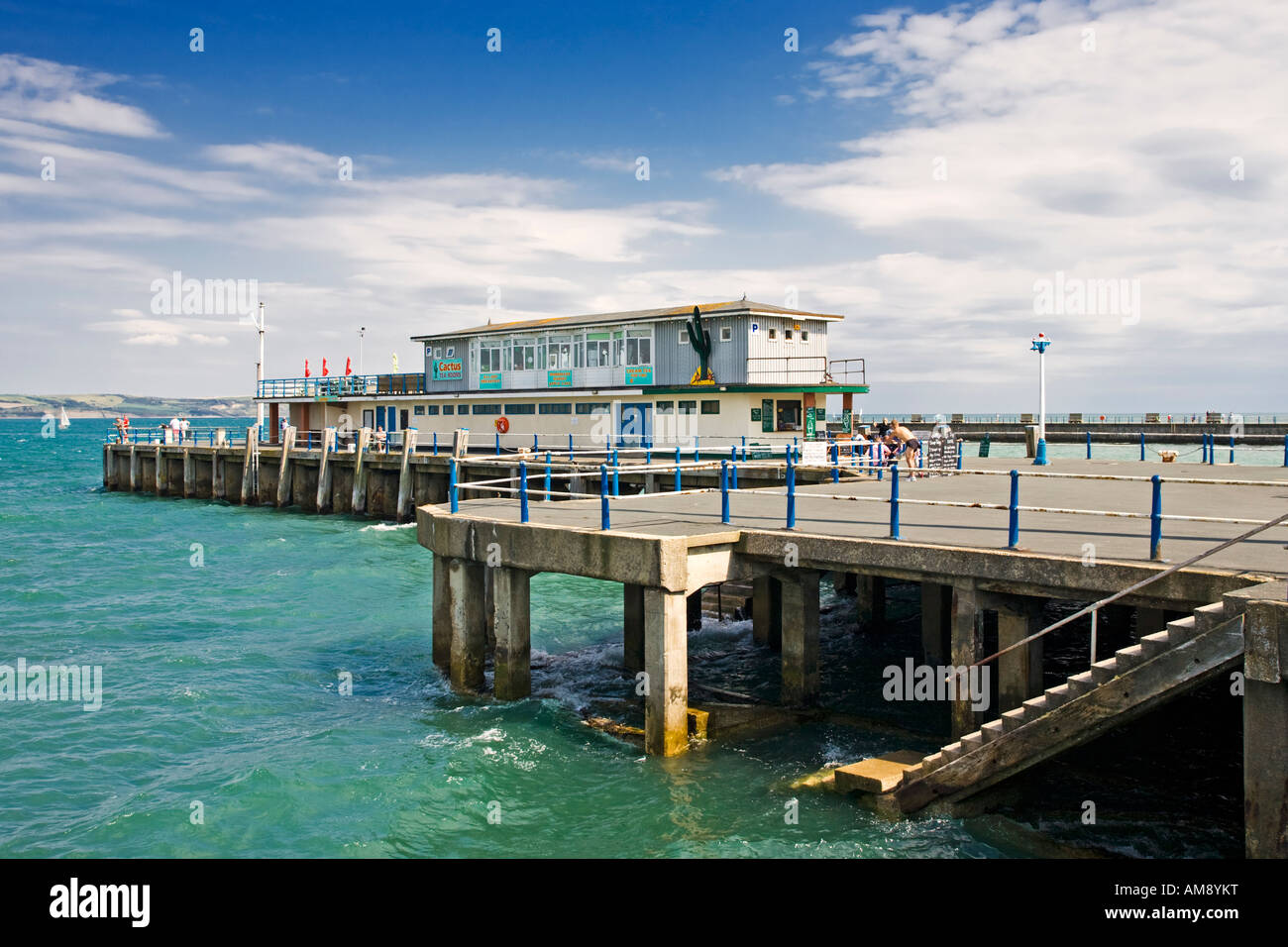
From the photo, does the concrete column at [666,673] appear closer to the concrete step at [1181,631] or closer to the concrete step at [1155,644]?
the concrete step at [1155,644]

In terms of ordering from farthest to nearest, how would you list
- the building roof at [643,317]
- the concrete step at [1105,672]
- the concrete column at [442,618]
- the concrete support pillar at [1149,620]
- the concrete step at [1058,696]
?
the building roof at [643,317] < the concrete column at [442,618] < the concrete support pillar at [1149,620] < the concrete step at [1058,696] < the concrete step at [1105,672]

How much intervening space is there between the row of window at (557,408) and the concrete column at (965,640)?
23490 mm

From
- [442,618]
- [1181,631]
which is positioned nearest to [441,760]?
[442,618]

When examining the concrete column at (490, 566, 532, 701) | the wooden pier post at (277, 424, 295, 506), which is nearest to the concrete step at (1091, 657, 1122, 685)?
the concrete column at (490, 566, 532, 701)

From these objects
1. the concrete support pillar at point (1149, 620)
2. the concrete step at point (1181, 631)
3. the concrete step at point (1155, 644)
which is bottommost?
the concrete support pillar at point (1149, 620)

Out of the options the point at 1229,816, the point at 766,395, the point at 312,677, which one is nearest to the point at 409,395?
A: the point at 766,395

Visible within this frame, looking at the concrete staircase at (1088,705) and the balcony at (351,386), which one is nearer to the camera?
the concrete staircase at (1088,705)

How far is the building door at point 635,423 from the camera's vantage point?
36.4 m

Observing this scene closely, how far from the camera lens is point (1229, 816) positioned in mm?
11078

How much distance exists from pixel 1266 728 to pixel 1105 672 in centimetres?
147

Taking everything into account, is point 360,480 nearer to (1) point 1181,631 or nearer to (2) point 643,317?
(2) point 643,317

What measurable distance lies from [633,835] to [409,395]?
3816cm

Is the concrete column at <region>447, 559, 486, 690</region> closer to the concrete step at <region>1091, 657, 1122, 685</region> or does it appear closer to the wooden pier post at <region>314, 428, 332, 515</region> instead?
the concrete step at <region>1091, 657, 1122, 685</region>

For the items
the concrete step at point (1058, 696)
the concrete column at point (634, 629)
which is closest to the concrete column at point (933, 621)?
the concrete column at point (634, 629)
